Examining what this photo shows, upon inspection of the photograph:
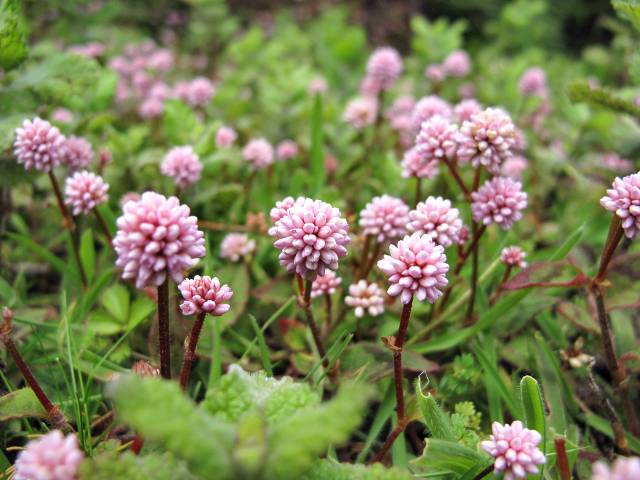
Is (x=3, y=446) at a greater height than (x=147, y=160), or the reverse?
(x=147, y=160)

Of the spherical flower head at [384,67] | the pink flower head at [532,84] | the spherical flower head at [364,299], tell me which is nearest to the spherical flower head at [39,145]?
the spherical flower head at [364,299]

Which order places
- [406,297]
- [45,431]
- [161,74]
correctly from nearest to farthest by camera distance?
[406,297], [45,431], [161,74]

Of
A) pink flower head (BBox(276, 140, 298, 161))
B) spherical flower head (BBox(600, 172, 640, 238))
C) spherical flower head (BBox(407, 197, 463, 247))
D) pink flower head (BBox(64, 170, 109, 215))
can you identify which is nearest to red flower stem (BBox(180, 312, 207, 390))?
spherical flower head (BBox(407, 197, 463, 247))

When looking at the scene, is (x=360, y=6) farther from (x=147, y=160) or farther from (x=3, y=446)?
(x=3, y=446)

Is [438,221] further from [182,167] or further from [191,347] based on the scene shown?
[182,167]

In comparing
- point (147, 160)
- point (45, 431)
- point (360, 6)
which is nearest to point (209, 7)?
point (360, 6)

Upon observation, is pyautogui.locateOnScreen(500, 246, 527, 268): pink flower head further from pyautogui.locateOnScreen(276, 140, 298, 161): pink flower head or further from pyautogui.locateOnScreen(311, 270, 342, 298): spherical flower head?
pyautogui.locateOnScreen(276, 140, 298, 161): pink flower head

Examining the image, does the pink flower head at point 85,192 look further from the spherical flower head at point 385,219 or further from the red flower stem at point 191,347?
the spherical flower head at point 385,219
